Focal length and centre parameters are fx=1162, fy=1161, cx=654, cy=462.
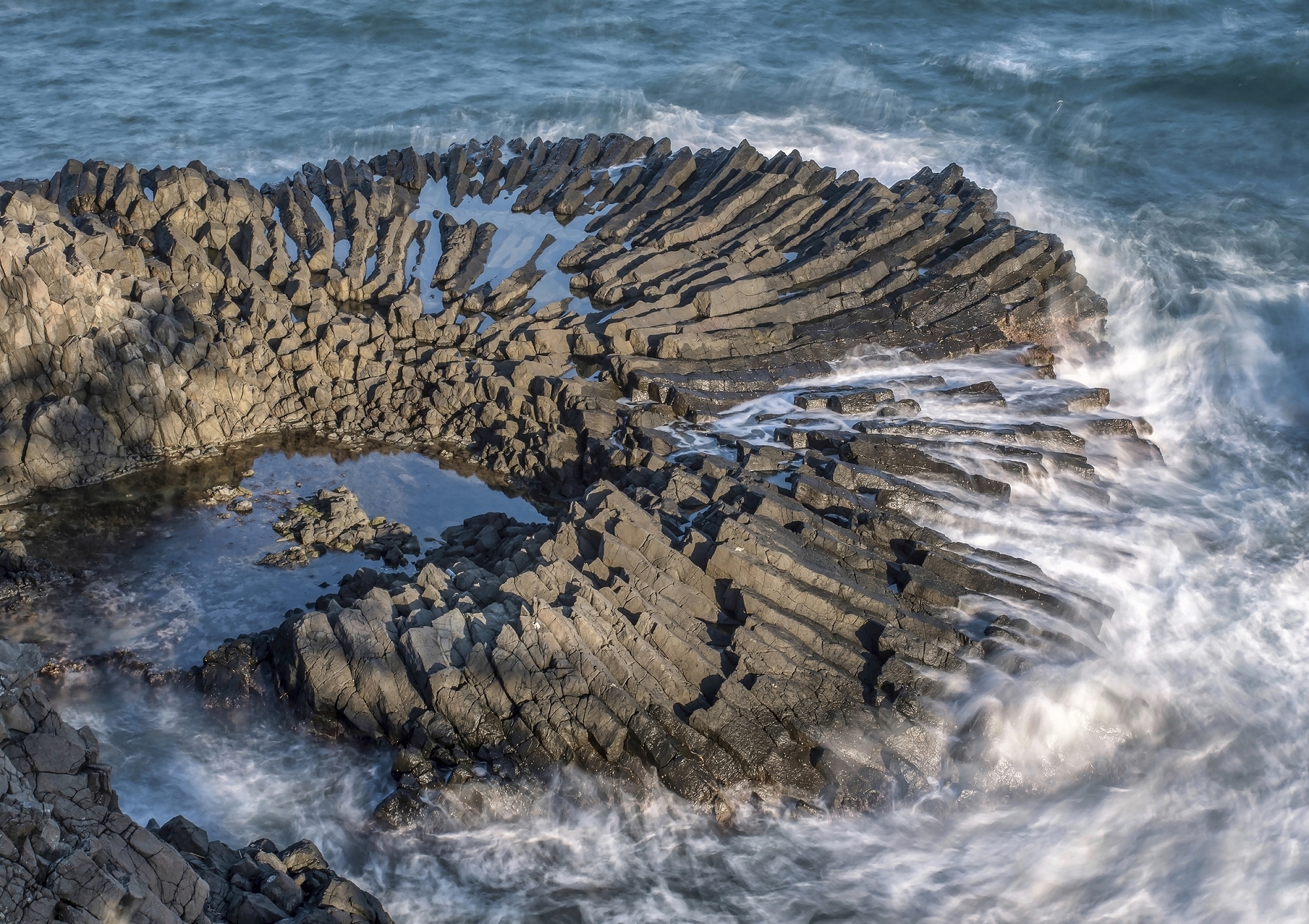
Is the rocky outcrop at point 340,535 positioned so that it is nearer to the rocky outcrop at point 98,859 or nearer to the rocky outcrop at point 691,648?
the rocky outcrop at point 691,648

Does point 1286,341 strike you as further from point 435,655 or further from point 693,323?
point 435,655

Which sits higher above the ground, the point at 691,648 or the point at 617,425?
the point at 617,425

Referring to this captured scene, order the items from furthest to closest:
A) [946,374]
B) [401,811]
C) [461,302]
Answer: [461,302], [946,374], [401,811]

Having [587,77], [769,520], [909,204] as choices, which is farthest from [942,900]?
[587,77]

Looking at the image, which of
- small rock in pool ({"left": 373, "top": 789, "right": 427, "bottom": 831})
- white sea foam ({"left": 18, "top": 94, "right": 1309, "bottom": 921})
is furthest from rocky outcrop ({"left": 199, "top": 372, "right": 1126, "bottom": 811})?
white sea foam ({"left": 18, "top": 94, "right": 1309, "bottom": 921})

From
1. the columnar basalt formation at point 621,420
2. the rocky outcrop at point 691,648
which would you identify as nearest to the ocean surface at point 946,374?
the rocky outcrop at point 691,648

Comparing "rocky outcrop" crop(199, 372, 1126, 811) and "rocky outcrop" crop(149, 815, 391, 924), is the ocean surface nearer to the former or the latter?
"rocky outcrop" crop(199, 372, 1126, 811)

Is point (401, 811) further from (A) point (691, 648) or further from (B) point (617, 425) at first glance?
(B) point (617, 425)

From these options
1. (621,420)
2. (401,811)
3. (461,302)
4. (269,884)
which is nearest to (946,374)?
(621,420)
